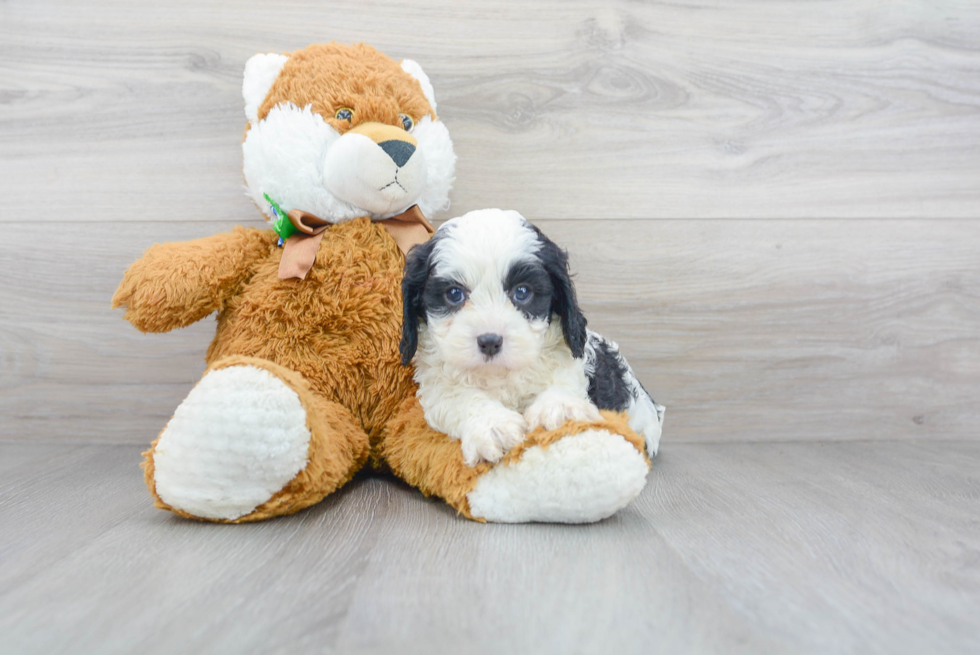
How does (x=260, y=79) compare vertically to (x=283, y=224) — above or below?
above

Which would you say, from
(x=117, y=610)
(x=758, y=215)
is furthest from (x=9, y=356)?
(x=758, y=215)

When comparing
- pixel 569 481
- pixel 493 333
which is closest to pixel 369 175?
pixel 493 333

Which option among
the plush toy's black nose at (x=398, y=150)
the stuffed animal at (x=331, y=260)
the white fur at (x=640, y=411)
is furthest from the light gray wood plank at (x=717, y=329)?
the plush toy's black nose at (x=398, y=150)

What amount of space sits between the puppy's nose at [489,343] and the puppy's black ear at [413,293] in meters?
0.14

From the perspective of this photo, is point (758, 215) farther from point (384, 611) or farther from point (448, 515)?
point (384, 611)

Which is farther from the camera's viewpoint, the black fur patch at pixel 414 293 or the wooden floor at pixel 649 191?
the wooden floor at pixel 649 191

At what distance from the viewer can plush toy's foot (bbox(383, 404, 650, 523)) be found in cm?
90

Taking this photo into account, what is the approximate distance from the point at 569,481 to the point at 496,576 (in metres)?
0.18

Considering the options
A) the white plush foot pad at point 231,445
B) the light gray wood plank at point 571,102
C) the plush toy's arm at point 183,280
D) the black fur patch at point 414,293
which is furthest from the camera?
the light gray wood plank at point 571,102

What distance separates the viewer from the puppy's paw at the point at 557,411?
0.94 m

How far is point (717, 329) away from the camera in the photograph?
5.17 feet

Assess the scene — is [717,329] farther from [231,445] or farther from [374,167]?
[231,445]

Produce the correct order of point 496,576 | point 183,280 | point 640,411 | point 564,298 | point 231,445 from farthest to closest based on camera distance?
point 640,411
point 183,280
point 564,298
point 231,445
point 496,576

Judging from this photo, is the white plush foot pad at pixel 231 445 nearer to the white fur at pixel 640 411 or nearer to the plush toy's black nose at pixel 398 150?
the plush toy's black nose at pixel 398 150
